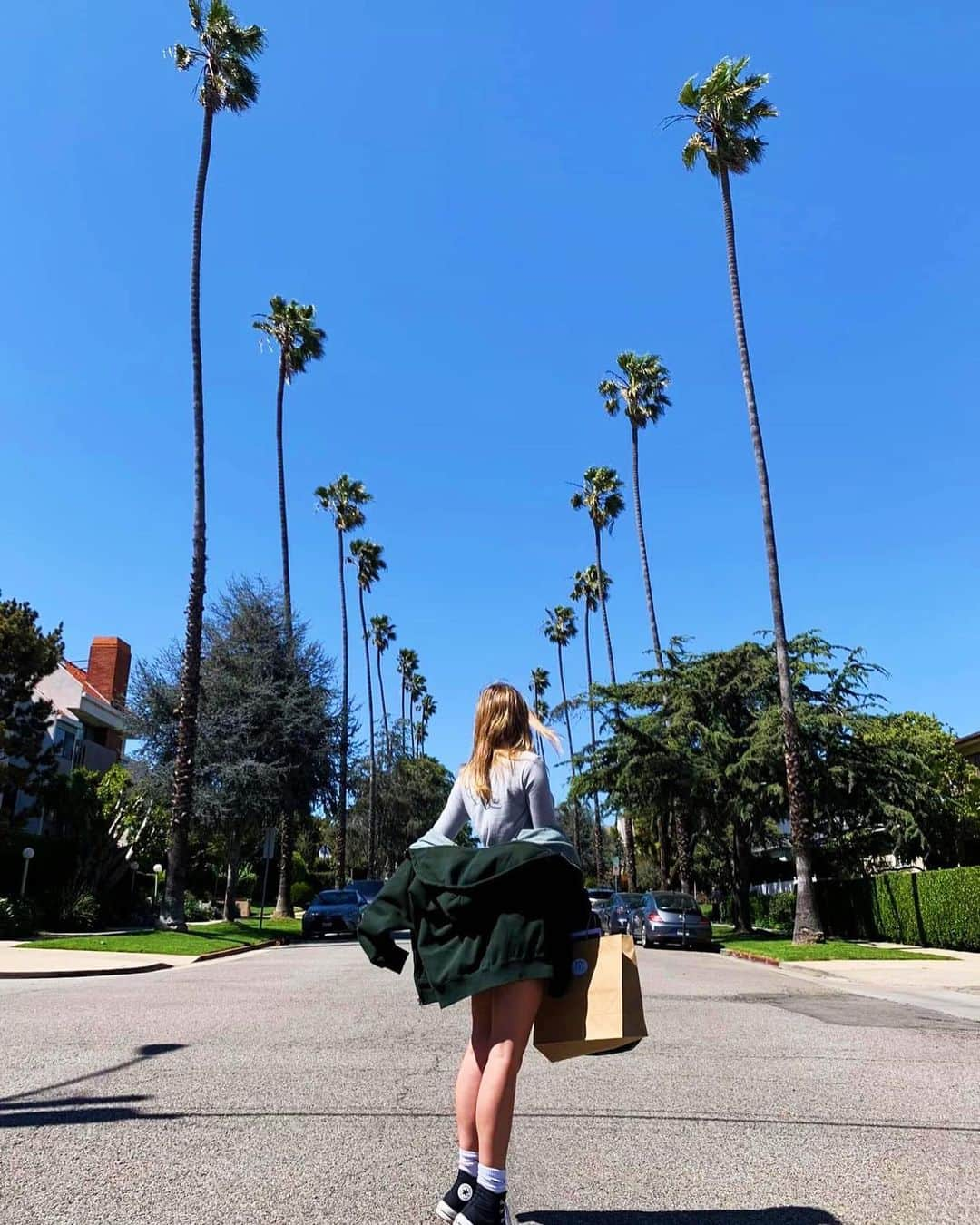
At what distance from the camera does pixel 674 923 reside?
2394 cm

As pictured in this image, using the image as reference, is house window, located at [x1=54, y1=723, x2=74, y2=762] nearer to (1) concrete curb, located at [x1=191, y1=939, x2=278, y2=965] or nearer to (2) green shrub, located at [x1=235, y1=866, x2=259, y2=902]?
(2) green shrub, located at [x1=235, y1=866, x2=259, y2=902]

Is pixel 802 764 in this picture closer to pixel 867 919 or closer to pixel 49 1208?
pixel 867 919

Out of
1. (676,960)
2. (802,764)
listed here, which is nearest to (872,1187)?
(676,960)

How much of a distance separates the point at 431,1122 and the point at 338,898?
22.7 meters

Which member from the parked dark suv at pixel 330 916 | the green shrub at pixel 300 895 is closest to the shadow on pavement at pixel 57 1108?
the parked dark suv at pixel 330 916

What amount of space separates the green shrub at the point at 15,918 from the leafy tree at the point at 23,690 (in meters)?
4.54

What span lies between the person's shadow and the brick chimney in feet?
147

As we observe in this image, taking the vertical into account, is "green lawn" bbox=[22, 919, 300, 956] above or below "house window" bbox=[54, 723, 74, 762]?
below

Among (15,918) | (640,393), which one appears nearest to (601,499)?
(640,393)

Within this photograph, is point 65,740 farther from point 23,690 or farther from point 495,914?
point 495,914

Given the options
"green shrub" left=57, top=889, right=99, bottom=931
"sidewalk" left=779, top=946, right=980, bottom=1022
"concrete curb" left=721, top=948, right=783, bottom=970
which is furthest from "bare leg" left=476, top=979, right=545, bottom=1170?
"green shrub" left=57, top=889, right=99, bottom=931

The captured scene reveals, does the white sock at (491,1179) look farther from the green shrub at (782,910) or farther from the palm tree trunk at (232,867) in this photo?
the green shrub at (782,910)

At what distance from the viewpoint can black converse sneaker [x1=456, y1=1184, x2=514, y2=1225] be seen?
9.50 feet

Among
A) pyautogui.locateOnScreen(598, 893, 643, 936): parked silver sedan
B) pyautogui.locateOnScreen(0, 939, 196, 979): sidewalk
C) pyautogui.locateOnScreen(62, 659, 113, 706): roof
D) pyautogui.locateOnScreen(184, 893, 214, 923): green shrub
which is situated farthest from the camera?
pyautogui.locateOnScreen(62, 659, 113, 706): roof
